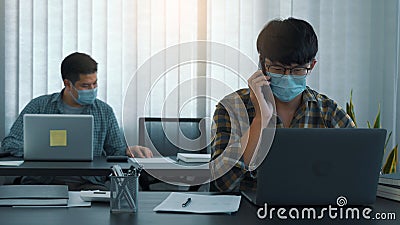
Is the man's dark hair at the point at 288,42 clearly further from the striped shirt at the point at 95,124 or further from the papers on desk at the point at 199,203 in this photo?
the striped shirt at the point at 95,124

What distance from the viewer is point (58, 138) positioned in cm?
307

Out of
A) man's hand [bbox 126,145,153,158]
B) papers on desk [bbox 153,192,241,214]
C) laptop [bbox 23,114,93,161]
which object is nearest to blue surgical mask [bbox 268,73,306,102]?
papers on desk [bbox 153,192,241,214]

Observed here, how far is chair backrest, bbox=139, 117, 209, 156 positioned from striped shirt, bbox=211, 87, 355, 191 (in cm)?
114

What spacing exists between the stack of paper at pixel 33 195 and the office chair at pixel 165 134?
5.09 feet

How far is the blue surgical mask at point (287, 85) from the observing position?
2199 mm

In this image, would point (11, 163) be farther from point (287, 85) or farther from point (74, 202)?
point (287, 85)

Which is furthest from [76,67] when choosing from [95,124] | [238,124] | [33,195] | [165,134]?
[33,195]

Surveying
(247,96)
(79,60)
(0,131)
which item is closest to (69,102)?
(79,60)

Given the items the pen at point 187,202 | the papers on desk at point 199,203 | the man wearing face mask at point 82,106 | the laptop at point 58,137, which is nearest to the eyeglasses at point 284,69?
the papers on desk at point 199,203

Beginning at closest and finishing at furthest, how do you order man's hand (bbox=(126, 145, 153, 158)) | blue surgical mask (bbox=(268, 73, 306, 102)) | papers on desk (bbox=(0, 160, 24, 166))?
1. blue surgical mask (bbox=(268, 73, 306, 102))
2. papers on desk (bbox=(0, 160, 24, 166))
3. man's hand (bbox=(126, 145, 153, 158))

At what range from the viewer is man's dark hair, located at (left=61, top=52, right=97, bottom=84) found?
3615mm

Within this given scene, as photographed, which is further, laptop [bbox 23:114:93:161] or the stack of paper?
laptop [bbox 23:114:93:161]

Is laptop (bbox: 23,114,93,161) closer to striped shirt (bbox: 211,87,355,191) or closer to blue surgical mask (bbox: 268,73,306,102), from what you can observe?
striped shirt (bbox: 211,87,355,191)

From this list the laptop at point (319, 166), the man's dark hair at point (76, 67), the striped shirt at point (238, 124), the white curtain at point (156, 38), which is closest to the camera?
the laptop at point (319, 166)
